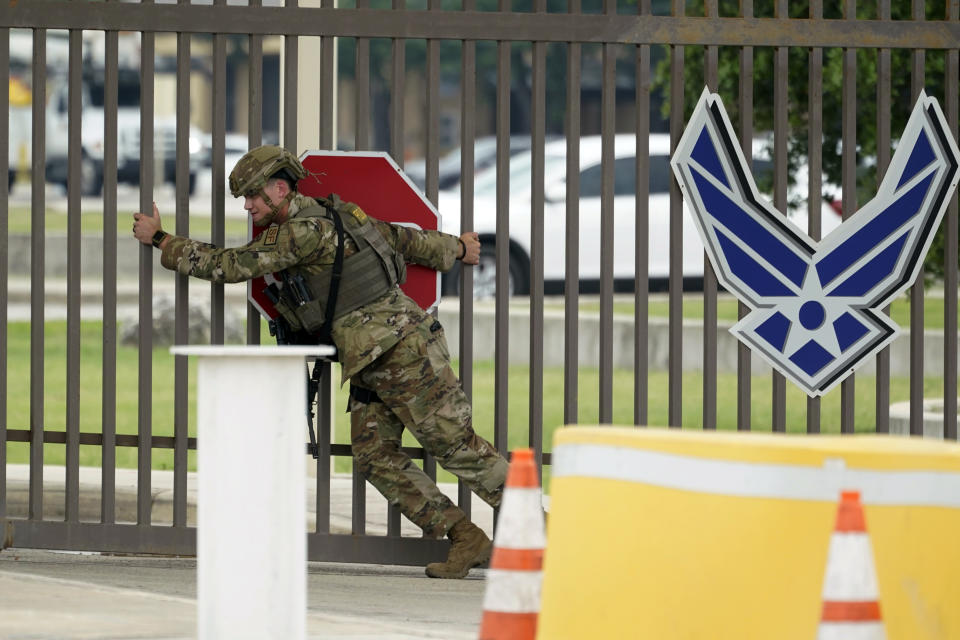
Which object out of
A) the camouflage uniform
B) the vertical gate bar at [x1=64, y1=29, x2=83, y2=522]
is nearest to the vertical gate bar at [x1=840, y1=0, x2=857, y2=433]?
the camouflage uniform

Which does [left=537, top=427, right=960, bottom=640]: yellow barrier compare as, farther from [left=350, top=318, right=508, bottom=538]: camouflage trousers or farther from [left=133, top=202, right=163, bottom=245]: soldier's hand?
[left=133, top=202, right=163, bottom=245]: soldier's hand

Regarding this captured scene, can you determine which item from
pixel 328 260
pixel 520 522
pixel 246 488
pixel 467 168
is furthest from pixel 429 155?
pixel 520 522

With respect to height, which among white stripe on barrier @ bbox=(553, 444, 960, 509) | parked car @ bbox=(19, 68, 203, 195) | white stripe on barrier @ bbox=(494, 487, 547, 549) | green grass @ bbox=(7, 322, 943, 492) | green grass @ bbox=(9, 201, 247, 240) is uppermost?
parked car @ bbox=(19, 68, 203, 195)

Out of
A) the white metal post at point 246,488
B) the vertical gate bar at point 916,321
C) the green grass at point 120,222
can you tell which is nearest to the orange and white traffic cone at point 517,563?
the white metal post at point 246,488

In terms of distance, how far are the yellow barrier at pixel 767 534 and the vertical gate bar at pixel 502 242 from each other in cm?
278

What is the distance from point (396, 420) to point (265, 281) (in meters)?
0.81

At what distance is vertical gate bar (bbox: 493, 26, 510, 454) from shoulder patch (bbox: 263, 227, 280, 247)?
97cm

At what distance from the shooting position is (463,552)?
22.5ft

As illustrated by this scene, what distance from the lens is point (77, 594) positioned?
19.6 feet

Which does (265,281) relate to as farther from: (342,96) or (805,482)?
(342,96)

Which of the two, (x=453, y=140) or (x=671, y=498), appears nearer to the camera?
(x=671, y=498)

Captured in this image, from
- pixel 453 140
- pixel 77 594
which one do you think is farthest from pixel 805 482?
pixel 453 140

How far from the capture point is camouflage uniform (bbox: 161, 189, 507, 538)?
658 cm

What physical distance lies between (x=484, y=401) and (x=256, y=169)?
7520mm
